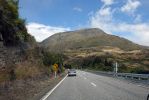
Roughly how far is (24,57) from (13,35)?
172 inches

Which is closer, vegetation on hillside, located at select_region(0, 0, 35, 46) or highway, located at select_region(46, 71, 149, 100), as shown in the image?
highway, located at select_region(46, 71, 149, 100)

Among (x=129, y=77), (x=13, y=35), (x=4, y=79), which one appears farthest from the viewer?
(x=129, y=77)

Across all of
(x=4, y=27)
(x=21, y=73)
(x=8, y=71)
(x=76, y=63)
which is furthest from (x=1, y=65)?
(x=76, y=63)

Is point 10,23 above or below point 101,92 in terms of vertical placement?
above

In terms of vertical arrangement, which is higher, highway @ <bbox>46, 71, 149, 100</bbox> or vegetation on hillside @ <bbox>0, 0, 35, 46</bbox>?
vegetation on hillside @ <bbox>0, 0, 35, 46</bbox>

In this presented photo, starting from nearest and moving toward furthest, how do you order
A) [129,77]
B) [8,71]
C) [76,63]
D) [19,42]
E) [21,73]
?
[8,71] < [21,73] < [19,42] < [129,77] < [76,63]

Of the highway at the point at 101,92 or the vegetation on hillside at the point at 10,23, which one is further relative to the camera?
the vegetation on hillside at the point at 10,23

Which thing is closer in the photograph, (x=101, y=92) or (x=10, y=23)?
(x=101, y=92)

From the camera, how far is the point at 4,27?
27.9 metres

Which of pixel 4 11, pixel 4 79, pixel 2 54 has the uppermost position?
pixel 4 11

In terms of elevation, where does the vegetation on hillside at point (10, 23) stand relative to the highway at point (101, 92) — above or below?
above

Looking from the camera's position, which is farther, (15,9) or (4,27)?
(15,9)

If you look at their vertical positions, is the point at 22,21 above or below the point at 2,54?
above

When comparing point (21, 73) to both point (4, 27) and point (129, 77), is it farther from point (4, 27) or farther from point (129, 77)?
point (129, 77)
